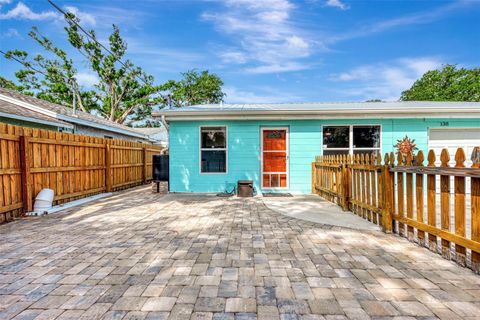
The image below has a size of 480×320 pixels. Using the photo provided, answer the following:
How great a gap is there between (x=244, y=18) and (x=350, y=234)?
33.1 ft

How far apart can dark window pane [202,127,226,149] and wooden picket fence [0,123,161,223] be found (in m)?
3.09

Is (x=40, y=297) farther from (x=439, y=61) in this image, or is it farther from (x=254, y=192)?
(x=439, y=61)

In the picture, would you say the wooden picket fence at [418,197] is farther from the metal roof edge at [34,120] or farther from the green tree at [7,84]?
the green tree at [7,84]

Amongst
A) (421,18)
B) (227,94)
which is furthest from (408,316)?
(227,94)

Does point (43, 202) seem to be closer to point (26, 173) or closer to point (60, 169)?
point (26, 173)

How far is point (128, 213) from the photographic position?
536 centimetres

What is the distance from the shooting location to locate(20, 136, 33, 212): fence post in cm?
507

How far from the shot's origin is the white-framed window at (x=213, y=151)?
26.6 feet

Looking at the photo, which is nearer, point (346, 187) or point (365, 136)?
point (346, 187)

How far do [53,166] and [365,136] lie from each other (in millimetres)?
8388

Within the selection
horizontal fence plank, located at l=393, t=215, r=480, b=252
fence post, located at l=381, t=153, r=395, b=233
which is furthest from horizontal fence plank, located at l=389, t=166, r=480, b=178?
horizontal fence plank, located at l=393, t=215, r=480, b=252

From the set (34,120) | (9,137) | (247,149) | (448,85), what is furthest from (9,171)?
(448,85)

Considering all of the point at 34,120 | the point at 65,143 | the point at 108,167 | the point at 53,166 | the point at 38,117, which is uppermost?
the point at 38,117

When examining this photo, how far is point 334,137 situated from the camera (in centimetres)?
803
